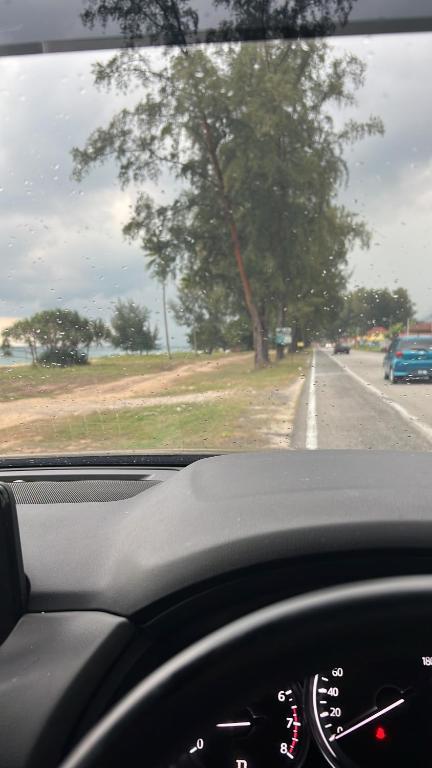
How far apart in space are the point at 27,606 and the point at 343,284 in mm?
2222

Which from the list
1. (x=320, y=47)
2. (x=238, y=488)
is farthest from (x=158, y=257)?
(x=238, y=488)

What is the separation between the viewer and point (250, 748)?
6.27 feet

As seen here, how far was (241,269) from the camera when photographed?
3645mm

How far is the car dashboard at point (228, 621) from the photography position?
179cm

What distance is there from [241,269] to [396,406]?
126 cm

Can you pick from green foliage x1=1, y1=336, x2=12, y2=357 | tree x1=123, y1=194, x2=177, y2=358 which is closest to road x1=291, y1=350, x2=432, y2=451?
tree x1=123, y1=194, x2=177, y2=358

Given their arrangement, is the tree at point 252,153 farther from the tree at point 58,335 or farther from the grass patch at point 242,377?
the tree at point 58,335

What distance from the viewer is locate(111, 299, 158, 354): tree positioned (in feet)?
11.4

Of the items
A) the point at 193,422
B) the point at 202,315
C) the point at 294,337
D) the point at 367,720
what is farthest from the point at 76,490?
the point at 367,720

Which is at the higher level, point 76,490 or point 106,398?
point 106,398

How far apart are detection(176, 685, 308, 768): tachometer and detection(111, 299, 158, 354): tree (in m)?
→ 2.08

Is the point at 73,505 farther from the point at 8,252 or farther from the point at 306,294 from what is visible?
the point at 306,294

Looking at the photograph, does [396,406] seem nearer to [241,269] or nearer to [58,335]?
[241,269]

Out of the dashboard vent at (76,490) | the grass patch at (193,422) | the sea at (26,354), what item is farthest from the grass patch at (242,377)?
the dashboard vent at (76,490)
